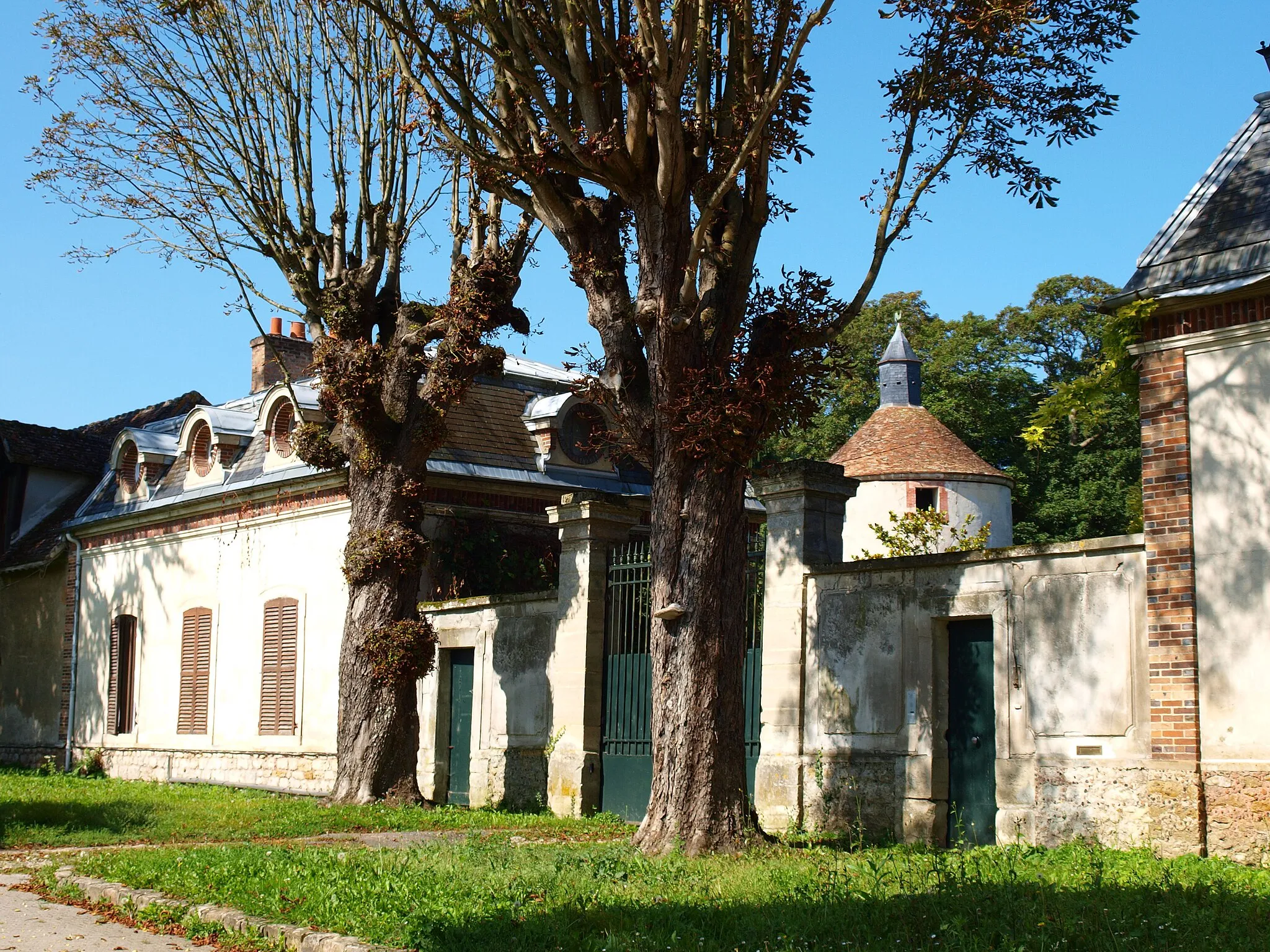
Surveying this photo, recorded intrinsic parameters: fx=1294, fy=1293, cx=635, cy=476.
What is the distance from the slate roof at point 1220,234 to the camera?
384 inches

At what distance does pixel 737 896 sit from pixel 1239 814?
3.96 metres

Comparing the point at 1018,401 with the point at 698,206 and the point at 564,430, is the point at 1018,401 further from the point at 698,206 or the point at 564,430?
the point at 698,206

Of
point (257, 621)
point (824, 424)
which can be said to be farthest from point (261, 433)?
point (824, 424)

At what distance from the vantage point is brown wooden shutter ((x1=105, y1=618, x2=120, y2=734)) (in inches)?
932

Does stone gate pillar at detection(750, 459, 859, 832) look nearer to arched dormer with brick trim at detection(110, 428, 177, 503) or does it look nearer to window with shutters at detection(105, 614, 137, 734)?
arched dormer with brick trim at detection(110, 428, 177, 503)

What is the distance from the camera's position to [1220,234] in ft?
33.0

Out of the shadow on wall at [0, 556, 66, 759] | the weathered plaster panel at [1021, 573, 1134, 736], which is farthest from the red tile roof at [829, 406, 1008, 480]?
the weathered plaster panel at [1021, 573, 1134, 736]

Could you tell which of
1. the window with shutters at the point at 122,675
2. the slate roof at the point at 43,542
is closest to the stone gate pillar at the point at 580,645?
the window with shutters at the point at 122,675

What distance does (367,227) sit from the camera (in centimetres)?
1603

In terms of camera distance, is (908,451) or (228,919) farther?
(908,451)

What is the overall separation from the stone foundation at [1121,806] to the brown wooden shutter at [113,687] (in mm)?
18593

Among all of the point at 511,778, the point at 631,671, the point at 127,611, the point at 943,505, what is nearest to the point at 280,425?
the point at 127,611

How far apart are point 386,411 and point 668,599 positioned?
20.7 ft

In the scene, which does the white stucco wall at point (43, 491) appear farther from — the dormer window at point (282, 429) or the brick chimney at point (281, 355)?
the dormer window at point (282, 429)
